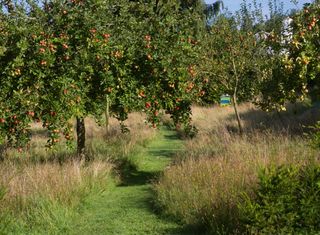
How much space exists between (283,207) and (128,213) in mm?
3325

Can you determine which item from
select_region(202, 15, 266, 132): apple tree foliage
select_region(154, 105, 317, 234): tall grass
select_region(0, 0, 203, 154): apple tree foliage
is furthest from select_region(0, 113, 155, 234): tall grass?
select_region(202, 15, 266, 132): apple tree foliage

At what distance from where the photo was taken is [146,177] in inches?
480

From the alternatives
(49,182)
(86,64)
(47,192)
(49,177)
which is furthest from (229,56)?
(47,192)

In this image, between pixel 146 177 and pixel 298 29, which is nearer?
pixel 298 29

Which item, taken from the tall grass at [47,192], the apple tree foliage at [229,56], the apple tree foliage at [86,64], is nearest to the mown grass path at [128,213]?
the tall grass at [47,192]

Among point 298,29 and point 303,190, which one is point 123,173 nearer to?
point 298,29

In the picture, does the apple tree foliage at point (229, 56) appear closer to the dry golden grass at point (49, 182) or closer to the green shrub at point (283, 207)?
the dry golden grass at point (49, 182)

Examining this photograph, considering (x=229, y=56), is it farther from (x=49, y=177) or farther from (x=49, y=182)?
(x=49, y=182)

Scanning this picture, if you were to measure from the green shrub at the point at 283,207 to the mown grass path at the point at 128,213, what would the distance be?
1.58 metres

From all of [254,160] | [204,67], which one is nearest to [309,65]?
[254,160]

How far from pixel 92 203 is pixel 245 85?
10386 mm

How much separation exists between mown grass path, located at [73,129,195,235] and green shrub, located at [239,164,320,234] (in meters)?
1.58

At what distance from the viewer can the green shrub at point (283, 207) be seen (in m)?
5.68

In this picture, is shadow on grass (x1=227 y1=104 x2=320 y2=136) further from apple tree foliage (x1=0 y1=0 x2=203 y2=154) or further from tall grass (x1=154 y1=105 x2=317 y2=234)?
tall grass (x1=154 y1=105 x2=317 y2=234)
